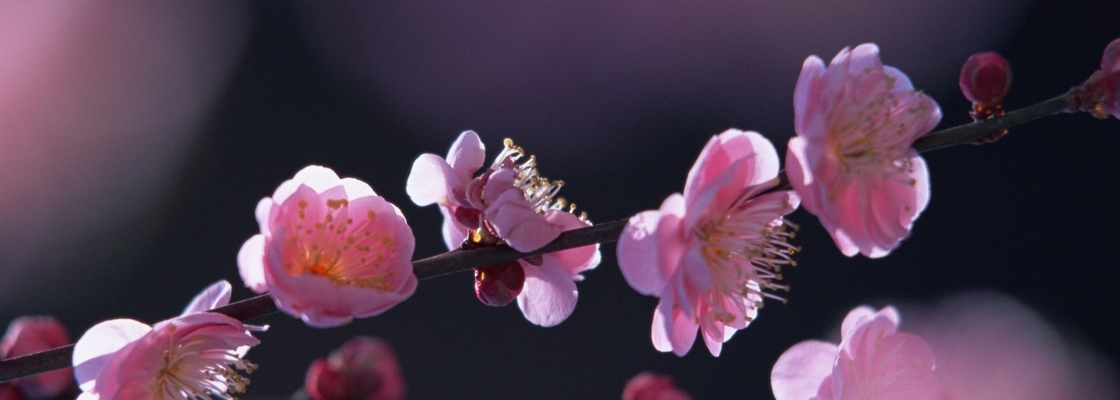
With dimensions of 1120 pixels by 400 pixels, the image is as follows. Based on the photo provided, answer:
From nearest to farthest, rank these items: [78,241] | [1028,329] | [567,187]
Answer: [78,241] → [1028,329] → [567,187]

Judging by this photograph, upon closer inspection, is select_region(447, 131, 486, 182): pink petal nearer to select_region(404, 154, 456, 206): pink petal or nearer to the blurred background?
select_region(404, 154, 456, 206): pink petal

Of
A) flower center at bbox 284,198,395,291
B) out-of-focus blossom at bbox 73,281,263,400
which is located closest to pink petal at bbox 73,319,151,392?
out-of-focus blossom at bbox 73,281,263,400

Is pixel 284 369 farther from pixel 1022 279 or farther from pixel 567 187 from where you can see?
pixel 1022 279

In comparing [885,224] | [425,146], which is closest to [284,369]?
[425,146]

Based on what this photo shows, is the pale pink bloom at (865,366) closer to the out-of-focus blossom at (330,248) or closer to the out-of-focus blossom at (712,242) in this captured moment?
the out-of-focus blossom at (712,242)

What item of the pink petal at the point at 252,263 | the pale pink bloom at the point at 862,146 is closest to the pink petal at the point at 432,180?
the pink petal at the point at 252,263

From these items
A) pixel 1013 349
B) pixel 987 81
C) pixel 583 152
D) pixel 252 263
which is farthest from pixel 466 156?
pixel 1013 349
